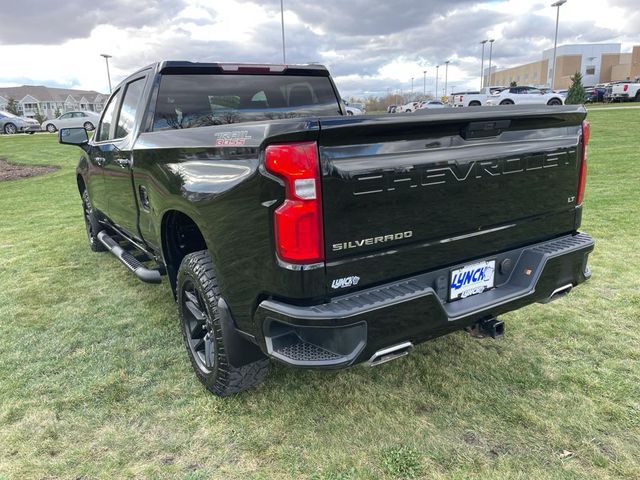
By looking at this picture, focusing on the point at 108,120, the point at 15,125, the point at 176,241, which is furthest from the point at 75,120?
the point at 176,241

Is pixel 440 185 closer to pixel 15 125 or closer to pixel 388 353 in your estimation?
pixel 388 353

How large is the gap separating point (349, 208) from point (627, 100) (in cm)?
4752

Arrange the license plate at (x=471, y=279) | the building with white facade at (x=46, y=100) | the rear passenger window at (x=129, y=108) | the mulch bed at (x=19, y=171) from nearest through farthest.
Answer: the license plate at (x=471, y=279)
the rear passenger window at (x=129, y=108)
the mulch bed at (x=19, y=171)
the building with white facade at (x=46, y=100)

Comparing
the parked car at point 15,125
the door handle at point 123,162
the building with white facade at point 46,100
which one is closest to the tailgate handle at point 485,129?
the door handle at point 123,162

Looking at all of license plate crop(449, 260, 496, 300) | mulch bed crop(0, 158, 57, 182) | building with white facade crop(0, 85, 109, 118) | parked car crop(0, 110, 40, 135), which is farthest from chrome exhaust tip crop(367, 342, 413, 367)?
building with white facade crop(0, 85, 109, 118)

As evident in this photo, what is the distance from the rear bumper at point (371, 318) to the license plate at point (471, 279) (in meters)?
0.03

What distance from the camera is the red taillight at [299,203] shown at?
200 cm

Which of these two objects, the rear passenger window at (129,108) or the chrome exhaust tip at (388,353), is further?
the rear passenger window at (129,108)

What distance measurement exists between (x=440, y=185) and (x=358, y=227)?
496 mm

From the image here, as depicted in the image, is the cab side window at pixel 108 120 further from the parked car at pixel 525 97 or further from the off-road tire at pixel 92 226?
the parked car at pixel 525 97

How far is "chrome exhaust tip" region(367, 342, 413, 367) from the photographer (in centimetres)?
221

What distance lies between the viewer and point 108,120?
15.3 feet

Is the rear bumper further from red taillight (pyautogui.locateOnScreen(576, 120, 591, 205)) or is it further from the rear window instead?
the rear window

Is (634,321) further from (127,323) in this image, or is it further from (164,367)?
(127,323)
